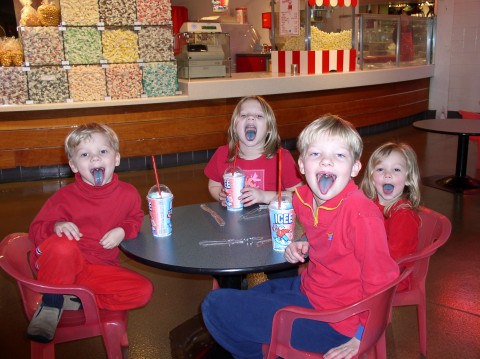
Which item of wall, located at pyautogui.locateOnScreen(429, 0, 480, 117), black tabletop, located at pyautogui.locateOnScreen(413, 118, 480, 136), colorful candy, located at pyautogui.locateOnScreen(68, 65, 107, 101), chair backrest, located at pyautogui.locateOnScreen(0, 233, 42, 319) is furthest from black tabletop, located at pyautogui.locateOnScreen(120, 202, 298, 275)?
wall, located at pyautogui.locateOnScreen(429, 0, 480, 117)

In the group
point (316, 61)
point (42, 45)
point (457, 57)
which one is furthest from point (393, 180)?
point (457, 57)

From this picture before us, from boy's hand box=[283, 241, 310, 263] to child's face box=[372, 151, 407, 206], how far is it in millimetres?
799

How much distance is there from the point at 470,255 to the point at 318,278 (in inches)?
93.0

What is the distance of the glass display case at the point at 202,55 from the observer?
6.12 meters

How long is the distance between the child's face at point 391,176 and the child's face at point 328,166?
771 millimetres

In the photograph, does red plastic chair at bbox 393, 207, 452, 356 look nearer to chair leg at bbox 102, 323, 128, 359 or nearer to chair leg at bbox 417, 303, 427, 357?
chair leg at bbox 417, 303, 427, 357

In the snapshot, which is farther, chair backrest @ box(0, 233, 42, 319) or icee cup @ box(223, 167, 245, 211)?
icee cup @ box(223, 167, 245, 211)

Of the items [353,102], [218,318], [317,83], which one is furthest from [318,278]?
[353,102]

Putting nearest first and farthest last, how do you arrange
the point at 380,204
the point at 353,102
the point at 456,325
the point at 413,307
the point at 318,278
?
the point at 318,278 → the point at 380,204 → the point at 456,325 → the point at 413,307 → the point at 353,102

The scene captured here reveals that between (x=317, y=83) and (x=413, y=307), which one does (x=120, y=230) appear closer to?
(x=413, y=307)

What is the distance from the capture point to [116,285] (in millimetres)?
1931

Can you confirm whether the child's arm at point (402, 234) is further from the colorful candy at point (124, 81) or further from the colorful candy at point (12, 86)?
the colorful candy at point (12, 86)

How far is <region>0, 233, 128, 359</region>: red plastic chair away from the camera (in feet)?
5.88

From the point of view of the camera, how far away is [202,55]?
6.13m
